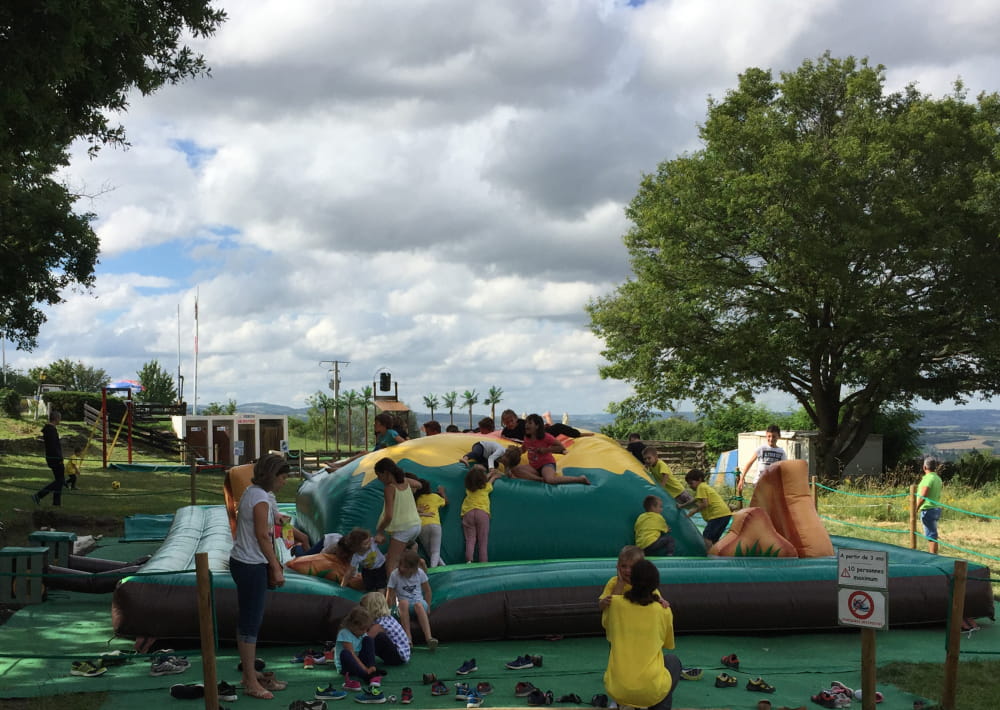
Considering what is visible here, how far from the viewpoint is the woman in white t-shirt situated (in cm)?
575

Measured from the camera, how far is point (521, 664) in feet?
21.8

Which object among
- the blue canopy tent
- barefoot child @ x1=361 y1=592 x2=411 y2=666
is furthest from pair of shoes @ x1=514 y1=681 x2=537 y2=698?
the blue canopy tent

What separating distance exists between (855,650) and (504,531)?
11.1 ft

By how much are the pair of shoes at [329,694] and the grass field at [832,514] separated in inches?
51.9

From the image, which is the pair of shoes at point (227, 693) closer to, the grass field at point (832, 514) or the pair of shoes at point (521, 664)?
the grass field at point (832, 514)

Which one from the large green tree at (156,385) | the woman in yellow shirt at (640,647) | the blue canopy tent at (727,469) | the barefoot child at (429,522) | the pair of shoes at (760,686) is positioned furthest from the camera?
the large green tree at (156,385)

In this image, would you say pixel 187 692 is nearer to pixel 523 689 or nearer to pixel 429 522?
pixel 523 689

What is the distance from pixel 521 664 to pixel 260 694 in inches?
71.3

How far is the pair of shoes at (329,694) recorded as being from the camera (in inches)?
232

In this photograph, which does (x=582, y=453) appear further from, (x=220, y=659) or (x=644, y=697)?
(x=644, y=697)

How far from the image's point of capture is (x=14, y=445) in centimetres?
2762

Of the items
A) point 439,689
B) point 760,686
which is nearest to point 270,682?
point 439,689

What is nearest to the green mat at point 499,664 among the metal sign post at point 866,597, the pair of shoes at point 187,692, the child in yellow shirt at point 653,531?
the pair of shoes at point 187,692

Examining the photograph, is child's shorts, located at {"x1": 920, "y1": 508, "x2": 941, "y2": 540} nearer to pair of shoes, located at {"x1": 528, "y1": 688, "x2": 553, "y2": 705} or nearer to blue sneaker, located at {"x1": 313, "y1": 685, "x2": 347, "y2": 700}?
pair of shoes, located at {"x1": 528, "y1": 688, "x2": 553, "y2": 705}
